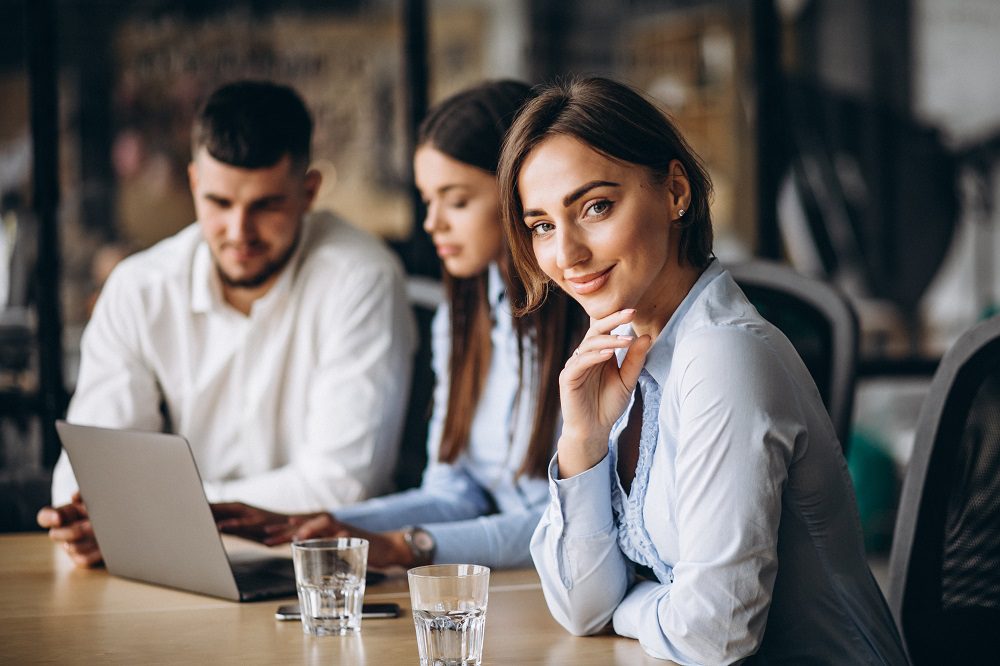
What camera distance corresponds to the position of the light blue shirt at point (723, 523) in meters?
1.12

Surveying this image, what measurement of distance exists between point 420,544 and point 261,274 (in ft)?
2.87

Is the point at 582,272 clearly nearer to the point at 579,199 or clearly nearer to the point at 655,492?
the point at 579,199

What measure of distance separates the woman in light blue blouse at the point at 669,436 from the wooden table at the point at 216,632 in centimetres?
6

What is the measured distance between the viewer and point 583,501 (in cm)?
129

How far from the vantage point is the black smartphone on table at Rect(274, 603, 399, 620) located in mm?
1291

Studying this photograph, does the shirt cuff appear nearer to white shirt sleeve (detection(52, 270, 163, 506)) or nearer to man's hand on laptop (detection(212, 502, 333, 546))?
man's hand on laptop (detection(212, 502, 333, 546))

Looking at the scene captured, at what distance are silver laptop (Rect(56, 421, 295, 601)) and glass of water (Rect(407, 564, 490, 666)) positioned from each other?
1.12ft

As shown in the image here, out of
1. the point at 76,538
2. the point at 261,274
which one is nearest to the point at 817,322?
the point at 261,274

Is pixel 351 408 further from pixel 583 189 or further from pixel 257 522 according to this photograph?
pixel 583 189

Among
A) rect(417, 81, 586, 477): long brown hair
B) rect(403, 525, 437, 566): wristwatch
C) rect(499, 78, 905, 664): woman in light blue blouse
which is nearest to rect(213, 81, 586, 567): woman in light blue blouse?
rect(417, 81, 586, 477): long brown hair

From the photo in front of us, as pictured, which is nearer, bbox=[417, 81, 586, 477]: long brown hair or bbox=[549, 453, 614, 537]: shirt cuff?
bbox=[549, 453, 614, 537]: shirt cuff

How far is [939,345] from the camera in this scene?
4.42 m

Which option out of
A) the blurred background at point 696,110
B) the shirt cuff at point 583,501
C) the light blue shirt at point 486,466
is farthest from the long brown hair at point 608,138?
the blurred background at point 696,110

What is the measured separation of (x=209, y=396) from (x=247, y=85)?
0.61 m
